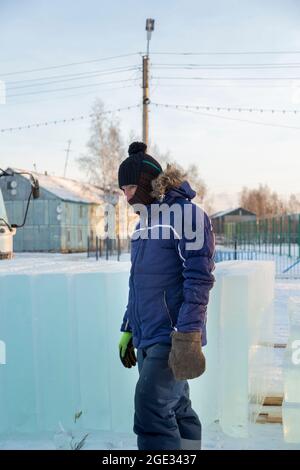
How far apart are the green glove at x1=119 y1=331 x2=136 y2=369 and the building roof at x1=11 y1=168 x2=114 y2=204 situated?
2666cm

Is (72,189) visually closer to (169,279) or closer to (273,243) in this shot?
(273,243)

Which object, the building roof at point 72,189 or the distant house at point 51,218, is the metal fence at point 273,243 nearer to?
the distant house at point 51,218

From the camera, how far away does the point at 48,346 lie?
3178 millimetres

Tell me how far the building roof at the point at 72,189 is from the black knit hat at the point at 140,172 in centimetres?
2686

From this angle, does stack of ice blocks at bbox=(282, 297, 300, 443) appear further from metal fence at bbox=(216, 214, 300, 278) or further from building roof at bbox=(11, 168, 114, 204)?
building roof at bbox=(11, 168, 114, 204)

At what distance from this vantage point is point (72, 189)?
3169cm

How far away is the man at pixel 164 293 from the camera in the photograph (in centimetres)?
220

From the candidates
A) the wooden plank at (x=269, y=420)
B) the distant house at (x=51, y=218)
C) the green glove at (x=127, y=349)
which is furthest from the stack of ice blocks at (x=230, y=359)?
the distant house at (x=51, y=218)

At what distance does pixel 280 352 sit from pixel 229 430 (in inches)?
91.3

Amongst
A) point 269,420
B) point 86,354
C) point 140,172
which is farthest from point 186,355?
point 269,420

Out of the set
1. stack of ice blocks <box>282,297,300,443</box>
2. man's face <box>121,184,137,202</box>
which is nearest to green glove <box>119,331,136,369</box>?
man's face <box>121,184,137,202</box>

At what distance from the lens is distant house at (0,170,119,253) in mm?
28297

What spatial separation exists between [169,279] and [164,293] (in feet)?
0.22

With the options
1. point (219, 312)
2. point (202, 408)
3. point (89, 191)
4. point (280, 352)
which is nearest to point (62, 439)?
point (202, 408)
